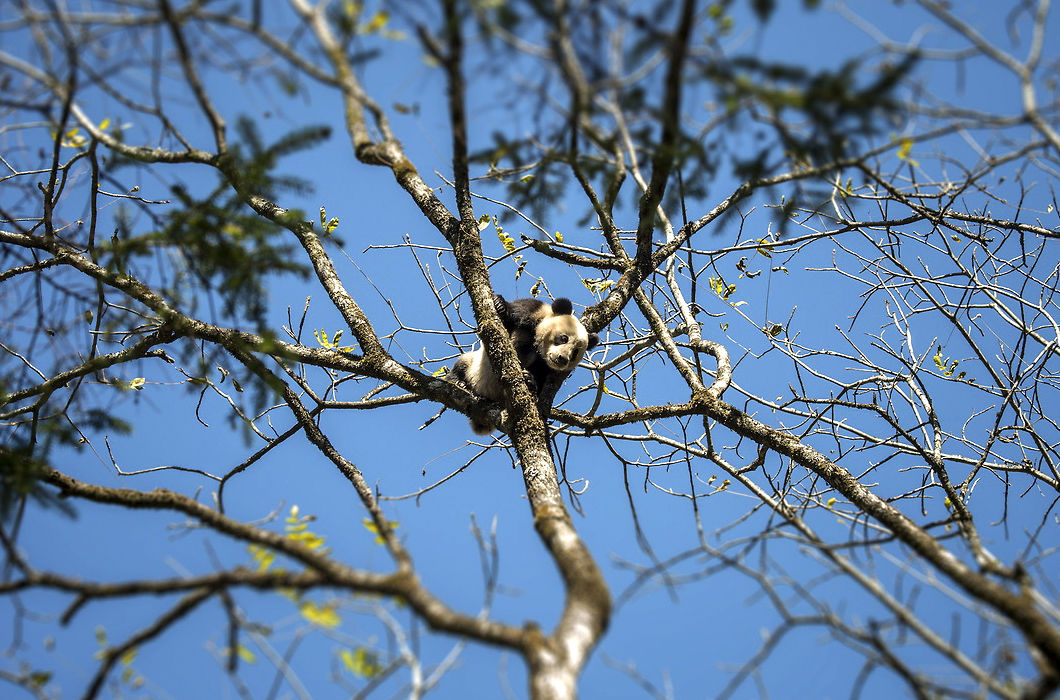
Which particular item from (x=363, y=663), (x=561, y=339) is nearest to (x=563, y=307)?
(x=561, y=339)

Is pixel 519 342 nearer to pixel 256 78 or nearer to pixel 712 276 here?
pixel 712 276

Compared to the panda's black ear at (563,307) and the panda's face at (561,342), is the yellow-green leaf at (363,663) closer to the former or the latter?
the panda's face at (561,342)

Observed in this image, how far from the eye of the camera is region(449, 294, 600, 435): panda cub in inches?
215

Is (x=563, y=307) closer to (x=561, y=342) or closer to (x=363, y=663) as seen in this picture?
(x=561, y=342)

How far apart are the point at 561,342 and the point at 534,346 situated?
0.81 ft

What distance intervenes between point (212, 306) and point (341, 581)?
1.50 metres

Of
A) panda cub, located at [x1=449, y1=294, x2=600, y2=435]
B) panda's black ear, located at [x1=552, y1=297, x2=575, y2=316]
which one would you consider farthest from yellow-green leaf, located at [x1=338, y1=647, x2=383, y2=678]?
panda's black ear, located at [x1=552, y1=297, x2=575, y2=316]

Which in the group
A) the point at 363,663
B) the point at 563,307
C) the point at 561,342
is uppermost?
the point at 563,307

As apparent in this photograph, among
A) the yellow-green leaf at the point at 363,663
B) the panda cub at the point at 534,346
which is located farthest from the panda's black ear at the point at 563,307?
the yellow-green leaf at the point at 363,663

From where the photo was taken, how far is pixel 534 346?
18.9 feet

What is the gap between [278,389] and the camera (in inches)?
146

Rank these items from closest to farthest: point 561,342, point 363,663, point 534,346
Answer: point 363,663, point 561,342, point 534,346

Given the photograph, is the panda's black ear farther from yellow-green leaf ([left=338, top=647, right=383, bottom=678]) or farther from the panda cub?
yellow-green leaf ([left=338, top=647, right=383, bottom=678])

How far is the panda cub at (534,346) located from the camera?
545 centimetres
